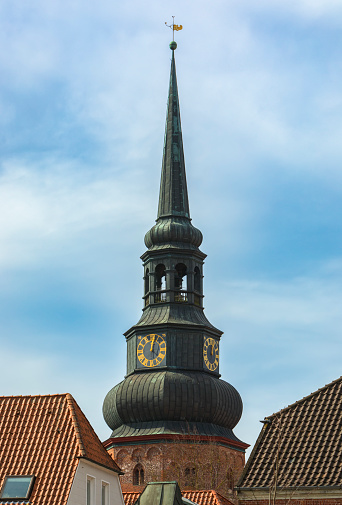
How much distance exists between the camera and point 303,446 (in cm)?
3828

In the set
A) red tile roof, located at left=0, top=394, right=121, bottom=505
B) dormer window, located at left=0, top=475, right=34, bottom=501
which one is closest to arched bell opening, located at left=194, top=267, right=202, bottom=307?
red tile roof, located at left=0, top=394, right=121, bottom=505

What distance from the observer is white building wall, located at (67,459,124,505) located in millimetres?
38812

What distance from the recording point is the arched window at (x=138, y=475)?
247 feet

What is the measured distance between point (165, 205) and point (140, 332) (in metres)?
9.53

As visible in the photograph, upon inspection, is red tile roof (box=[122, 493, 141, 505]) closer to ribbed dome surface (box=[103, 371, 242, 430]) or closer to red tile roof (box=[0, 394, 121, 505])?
red tile roof (box=[0, 394, 121, 505])

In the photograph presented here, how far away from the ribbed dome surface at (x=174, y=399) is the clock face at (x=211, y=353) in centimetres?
96

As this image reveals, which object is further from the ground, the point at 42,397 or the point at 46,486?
the point at 42,397

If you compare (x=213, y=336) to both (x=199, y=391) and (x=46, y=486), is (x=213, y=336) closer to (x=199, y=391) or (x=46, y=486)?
(x=199, y=391)

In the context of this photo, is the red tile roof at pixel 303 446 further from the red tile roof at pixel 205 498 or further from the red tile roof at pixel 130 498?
the red tile roof at pixel 205 498

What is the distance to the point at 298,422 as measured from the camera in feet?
128

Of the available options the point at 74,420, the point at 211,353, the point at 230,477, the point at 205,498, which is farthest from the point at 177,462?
the point at 74,420

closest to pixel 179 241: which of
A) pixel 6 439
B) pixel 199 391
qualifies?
pixel 199 391

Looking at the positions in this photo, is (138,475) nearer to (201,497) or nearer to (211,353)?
(211,353)

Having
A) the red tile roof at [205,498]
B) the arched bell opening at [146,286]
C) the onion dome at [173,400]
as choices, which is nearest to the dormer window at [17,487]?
the red tile roof at [205,498]
